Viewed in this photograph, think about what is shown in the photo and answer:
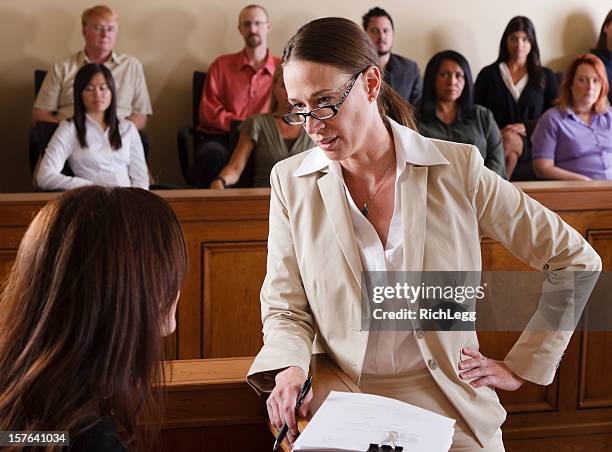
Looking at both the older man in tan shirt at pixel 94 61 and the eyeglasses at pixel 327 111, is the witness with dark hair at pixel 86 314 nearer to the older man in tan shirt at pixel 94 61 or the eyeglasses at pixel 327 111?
the eyeglasses at pixel 327 111

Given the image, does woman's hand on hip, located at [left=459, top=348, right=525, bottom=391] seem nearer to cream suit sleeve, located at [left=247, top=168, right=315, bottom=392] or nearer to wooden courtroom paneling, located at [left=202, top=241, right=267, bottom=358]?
cream suit sleeve, located at [left=247, top=168, right=315, bottom=392]

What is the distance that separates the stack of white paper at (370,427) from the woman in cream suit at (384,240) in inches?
9.2

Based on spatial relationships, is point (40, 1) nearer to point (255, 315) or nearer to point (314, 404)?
point (255, 315)

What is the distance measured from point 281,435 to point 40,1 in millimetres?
4642

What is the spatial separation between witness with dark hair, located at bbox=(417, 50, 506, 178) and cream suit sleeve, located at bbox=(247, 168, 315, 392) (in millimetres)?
2609

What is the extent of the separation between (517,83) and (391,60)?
2.57 ft

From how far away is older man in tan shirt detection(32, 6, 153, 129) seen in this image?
509 centimetres

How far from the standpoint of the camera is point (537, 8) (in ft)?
20.2

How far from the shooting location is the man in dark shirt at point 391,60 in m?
5.27

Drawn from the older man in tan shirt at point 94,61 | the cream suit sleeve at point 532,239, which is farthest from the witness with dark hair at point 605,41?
the cream suit sleeve at point 532,239

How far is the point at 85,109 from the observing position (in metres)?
4.29

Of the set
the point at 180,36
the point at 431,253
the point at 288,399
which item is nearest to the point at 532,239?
the point at 431,253

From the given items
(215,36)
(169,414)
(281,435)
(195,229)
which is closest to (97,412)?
(281,435)

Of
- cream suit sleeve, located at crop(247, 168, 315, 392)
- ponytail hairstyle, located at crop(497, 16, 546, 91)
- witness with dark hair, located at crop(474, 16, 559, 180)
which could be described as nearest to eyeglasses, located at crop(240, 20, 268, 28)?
witness with dark hair, located at crop(474, 16, 559, 180)
